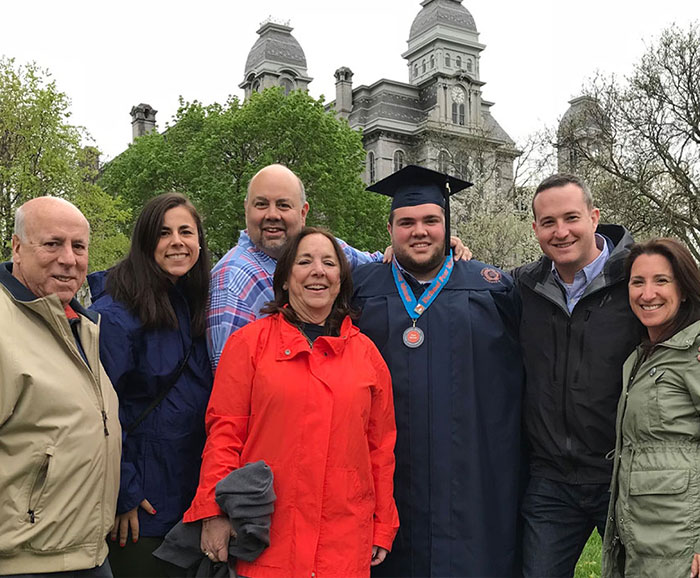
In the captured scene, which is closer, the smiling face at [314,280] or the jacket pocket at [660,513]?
the jacket pocket at [660,513]

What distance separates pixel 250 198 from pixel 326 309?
1385 mm

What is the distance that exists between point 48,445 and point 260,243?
218cm

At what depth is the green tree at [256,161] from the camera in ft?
86.4

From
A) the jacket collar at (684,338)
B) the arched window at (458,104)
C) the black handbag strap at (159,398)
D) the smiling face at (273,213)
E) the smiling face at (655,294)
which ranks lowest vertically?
the black handbag strap at (159,398)

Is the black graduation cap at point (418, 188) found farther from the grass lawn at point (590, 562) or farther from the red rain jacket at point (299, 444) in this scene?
the grass lawn at point (590, 562)

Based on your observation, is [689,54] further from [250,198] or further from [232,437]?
[232,437]

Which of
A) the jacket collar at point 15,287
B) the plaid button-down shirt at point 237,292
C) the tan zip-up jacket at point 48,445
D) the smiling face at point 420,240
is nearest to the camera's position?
the tan zip-up jacket at point 48,445

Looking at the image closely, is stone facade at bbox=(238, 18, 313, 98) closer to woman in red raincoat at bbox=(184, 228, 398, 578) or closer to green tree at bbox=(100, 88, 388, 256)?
green tree at bbox=(100, 88, 388, 256)

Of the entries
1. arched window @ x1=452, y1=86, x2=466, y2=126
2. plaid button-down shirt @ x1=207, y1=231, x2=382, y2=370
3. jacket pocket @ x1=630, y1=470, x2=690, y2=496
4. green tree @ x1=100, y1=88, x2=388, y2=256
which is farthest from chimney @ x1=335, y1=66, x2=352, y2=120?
jacket pocket @ x1=630, y1=470, x2=690, y2=496

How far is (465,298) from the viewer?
14.8 feet

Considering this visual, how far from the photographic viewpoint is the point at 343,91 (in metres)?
51.4

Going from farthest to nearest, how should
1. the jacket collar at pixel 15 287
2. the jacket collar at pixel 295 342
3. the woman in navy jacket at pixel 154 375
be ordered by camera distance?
the woman in navy jacket at pixel 154 375 < the jacket collar at pixel 295 342 < the jacket collar at pixel 15 287

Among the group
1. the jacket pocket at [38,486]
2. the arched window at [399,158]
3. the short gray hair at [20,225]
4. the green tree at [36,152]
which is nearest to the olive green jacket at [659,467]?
the jacket pocket at [38,486]

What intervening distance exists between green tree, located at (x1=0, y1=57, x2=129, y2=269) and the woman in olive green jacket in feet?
70.5
